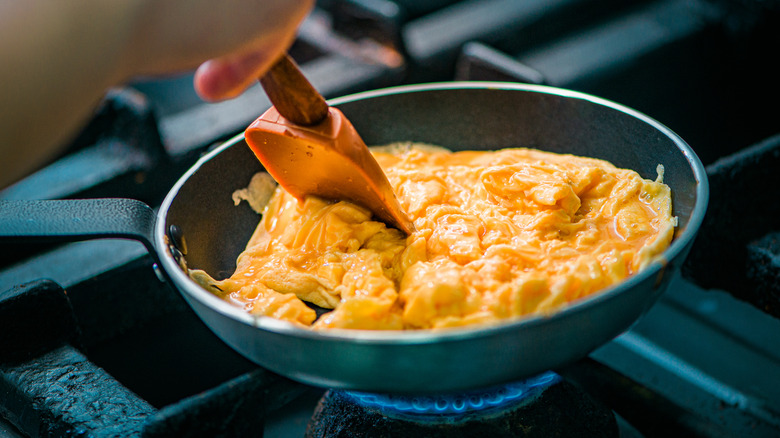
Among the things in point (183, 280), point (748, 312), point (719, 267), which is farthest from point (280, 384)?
point (748, 312)

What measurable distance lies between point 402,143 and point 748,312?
1.07m

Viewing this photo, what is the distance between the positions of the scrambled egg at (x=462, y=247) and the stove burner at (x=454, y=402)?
174 millimetres

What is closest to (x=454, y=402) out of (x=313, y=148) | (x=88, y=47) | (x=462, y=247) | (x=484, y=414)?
(x=484, y=414)

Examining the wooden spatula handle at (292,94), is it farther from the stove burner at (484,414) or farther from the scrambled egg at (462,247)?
the stove burner at (484,414)

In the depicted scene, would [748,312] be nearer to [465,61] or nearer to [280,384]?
[465,61]

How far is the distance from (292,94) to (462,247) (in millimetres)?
439

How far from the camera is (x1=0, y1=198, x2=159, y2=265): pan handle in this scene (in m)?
1.08

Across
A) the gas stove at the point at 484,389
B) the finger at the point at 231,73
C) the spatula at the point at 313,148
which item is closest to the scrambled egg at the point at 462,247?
the spatula at the point at 313,148

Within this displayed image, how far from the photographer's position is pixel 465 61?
6.70ft

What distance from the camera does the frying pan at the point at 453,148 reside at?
82cm

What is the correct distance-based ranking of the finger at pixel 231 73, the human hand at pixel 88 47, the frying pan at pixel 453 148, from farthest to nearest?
the finger at pixel 231 73 < the frying pan at pixel 453 148 < the human hand at pixel 88 47

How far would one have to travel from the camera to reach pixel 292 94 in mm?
1118

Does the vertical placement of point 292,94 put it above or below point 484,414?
above

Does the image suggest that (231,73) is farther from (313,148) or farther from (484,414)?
(484,414)
